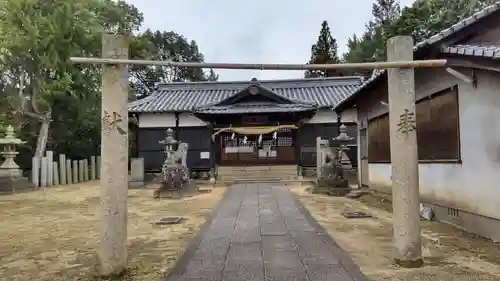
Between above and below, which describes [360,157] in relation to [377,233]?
above

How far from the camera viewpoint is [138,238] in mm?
7215

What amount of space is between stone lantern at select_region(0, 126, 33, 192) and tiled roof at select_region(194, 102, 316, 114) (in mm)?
8906

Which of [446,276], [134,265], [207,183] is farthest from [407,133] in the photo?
[207,183]

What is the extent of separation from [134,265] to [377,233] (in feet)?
14.0

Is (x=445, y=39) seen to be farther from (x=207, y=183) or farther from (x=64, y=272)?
(x=207, y=183)

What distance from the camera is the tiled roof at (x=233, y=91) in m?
24.2

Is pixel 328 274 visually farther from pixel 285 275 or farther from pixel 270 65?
pixel 270 65

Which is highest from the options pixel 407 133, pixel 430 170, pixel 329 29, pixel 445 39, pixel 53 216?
pixel 329 29

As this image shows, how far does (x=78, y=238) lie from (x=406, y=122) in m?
5.95

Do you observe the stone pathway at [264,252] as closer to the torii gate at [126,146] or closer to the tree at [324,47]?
Result: the torii gate at [126,146]

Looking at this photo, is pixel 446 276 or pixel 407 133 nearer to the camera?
pixel 446 276

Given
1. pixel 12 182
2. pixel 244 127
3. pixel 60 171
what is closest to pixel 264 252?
pixel 12 182

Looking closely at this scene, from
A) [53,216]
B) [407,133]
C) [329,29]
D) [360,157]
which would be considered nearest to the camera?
[407,133]

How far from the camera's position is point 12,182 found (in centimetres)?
1811
